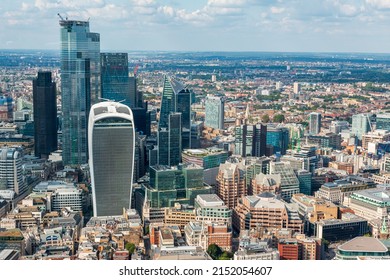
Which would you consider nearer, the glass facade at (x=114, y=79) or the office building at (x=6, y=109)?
the glass facade at (x=114, y=79)

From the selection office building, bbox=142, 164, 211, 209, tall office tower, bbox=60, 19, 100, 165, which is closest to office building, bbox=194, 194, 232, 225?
office building, bbox=142, 164, 211, 209

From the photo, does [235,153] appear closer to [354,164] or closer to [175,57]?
[354,164]

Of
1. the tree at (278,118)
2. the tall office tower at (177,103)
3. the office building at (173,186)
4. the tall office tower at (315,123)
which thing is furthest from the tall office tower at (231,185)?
the tall office tower at (315,123)

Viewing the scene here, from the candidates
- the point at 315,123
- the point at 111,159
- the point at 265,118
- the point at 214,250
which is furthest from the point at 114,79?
the point at 214,250

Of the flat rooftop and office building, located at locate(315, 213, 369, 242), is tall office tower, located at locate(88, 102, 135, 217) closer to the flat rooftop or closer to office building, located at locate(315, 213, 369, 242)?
office building, located at locate(315, 213, 369, 242)

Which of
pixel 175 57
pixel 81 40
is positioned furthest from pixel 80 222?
pixel 81 40

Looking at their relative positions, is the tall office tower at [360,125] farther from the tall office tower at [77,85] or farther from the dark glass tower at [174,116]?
the tall office tower at [77,85]

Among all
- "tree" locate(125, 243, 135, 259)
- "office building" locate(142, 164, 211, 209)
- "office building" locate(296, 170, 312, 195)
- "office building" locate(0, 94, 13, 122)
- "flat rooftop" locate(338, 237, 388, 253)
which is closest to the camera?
"flat rooftop" locate(338, 237, 388, 253)
